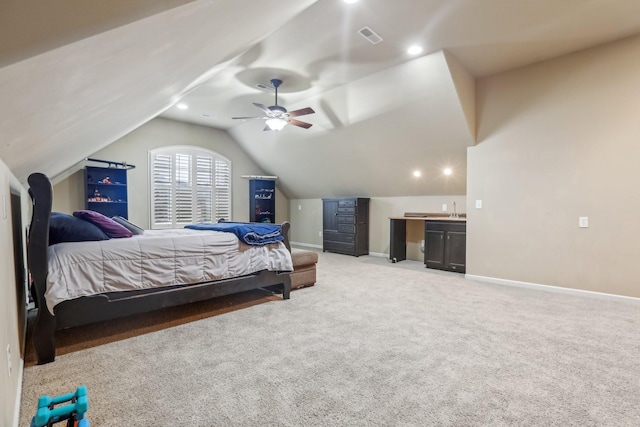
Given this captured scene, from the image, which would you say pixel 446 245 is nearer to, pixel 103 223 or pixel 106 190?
pixel 103 223

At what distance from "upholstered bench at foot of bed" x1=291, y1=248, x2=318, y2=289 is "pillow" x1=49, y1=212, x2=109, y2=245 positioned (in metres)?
2.18

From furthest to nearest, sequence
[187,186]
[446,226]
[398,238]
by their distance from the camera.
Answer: [187,186] < [398,238] < [446,226]

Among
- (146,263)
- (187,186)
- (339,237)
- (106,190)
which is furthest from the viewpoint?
(339,237)

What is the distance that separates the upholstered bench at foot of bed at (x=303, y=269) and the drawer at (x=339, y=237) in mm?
2970

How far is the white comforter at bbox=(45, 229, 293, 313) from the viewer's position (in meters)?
2.42

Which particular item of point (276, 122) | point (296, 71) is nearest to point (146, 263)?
point (276, 122)

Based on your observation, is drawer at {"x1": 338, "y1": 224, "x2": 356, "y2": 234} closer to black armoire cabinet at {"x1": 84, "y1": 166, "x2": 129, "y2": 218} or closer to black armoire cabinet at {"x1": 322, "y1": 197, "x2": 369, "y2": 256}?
black armoire cabinet at {"x1": 322, "y1": 197, "x2": 369, "y2": 256}

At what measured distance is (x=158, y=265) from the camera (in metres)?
2.88

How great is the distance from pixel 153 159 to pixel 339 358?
630 centimetres

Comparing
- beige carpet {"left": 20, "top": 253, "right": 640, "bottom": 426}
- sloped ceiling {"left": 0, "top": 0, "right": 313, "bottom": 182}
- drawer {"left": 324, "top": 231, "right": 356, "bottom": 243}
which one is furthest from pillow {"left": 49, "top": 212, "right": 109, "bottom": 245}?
drawer {"left": 324, "top": 231, "right": 356, "bottom": 243}

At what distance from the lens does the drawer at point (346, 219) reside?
720 cm

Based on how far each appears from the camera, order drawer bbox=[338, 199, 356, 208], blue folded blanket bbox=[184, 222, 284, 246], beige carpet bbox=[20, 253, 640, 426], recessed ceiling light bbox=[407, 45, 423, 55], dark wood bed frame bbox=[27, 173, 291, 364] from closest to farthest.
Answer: beige carpet bbox=[20, 253, 640, 426] → dark wood bed frame bbox=[27, 173, 291, 364] → blue folded blanket bbox=[184, 222, 284, 246] → recessed ceiling light bbox=[407, 45, 423, 55] → drawer bbox=[338, 199, 356, 208]

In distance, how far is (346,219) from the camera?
7.36m

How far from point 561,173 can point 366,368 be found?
3.82 metres
